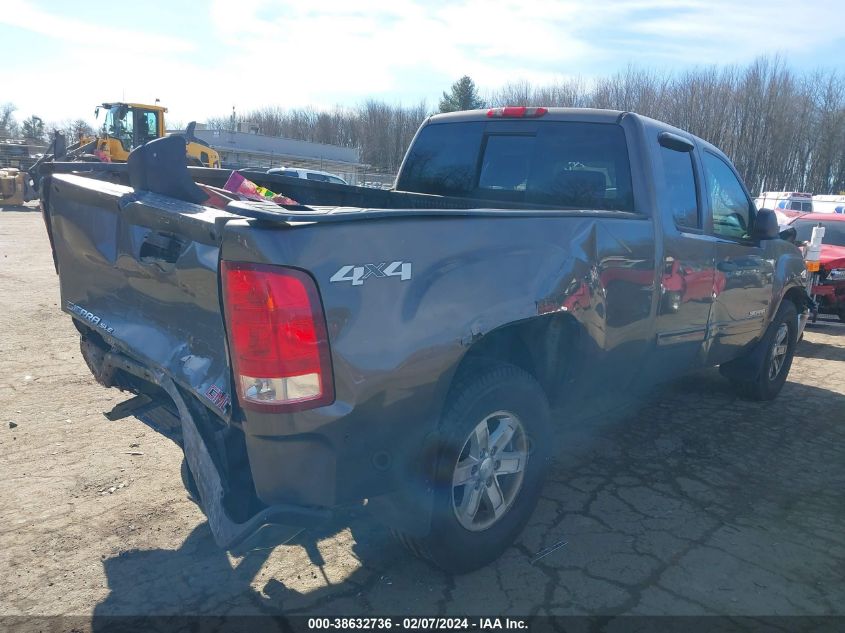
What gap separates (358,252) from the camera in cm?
240

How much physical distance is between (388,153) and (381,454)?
70725 millimetres

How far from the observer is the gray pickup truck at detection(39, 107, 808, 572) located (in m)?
2.34

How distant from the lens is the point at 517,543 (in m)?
3.43

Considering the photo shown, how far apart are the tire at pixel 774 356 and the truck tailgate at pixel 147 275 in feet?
15.8

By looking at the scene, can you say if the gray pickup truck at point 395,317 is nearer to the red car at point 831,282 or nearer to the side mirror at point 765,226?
the side mirror at point 765,226

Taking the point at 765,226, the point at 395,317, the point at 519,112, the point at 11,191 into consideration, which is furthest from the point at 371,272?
the point at 11,191

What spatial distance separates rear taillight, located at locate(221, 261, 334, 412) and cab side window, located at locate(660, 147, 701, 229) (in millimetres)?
2744

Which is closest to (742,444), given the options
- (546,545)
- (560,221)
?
(546,545)

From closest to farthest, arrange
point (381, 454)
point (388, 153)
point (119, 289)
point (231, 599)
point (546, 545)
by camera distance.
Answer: point (381, 454)
point (231, 599)
point (119, 289)
point (546, 545)
point (388, 153)

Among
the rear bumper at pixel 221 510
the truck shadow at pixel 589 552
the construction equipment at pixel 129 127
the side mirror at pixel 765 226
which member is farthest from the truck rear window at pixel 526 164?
the construction equipment at pixel 129 127

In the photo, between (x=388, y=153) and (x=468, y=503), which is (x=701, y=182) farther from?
(x=388, y=153)

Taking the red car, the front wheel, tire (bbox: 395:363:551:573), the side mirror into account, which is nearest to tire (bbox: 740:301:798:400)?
the front wheel

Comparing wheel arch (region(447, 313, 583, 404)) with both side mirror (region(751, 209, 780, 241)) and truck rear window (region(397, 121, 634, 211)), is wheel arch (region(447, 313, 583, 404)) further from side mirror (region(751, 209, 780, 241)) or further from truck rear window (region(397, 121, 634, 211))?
side mirror (region(751, 209, 780, 241))

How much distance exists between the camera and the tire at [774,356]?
576 cm
